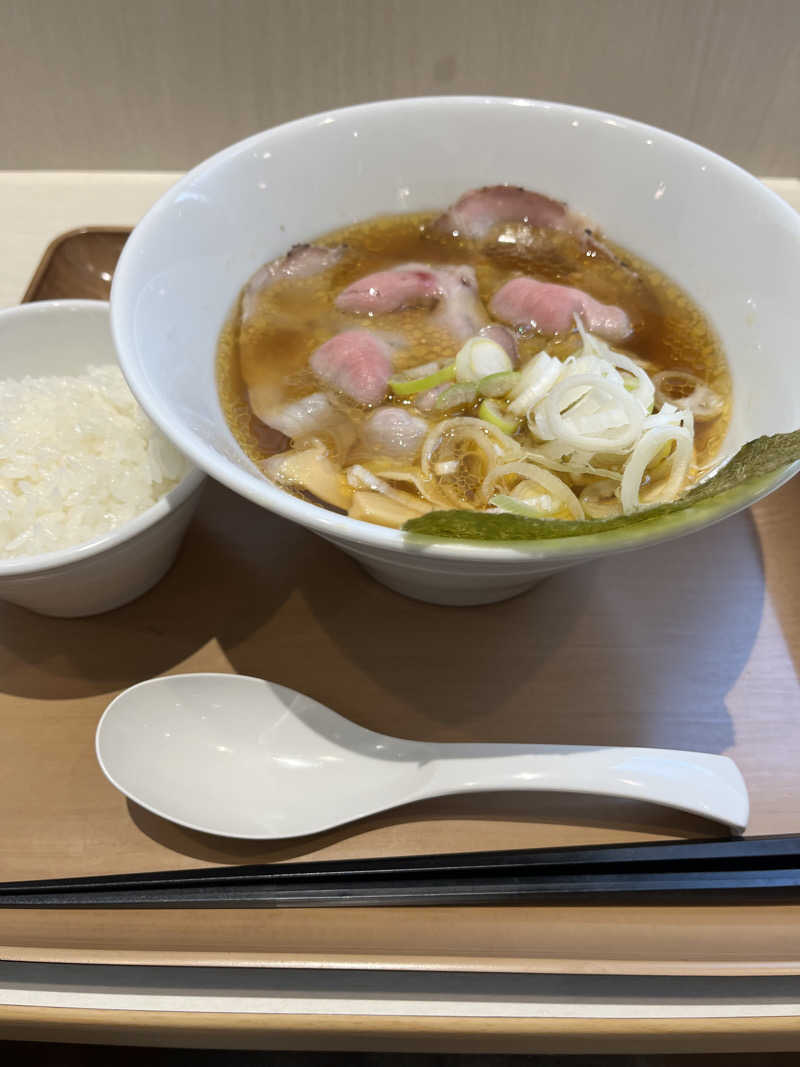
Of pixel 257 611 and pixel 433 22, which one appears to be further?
pixel 433 22

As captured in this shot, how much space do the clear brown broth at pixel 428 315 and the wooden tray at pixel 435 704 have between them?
222mm

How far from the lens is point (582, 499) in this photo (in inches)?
39.8

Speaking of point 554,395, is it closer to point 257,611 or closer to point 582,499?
point 582,499

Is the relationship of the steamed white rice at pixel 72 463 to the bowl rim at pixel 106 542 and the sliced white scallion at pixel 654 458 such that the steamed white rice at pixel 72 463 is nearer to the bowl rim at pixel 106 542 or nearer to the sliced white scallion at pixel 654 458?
the bowl rim at pixel 106 542

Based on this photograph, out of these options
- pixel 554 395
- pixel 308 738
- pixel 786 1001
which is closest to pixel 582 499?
pixel 554 395

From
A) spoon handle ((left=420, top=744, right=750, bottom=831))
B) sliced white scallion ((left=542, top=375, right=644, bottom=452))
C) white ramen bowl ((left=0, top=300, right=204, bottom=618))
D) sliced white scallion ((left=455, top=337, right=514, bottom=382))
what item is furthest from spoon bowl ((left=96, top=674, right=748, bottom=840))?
sliced white scallion ((left=455, top=337, right=514, bottom=382))

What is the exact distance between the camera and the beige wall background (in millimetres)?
1800

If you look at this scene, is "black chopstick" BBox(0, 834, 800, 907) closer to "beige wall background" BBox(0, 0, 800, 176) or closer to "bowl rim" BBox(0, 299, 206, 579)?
"bowl rim" BBox(0, 299, 206, 579)

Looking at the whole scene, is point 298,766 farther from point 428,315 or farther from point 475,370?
point 428,315

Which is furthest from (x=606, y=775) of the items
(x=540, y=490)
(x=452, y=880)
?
(x=540, y=490)

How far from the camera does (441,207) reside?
1.49 meters

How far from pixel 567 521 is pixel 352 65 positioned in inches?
63.8

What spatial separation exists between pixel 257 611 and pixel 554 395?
0.55 meters

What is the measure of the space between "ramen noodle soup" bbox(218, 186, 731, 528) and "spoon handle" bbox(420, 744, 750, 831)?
32cm
